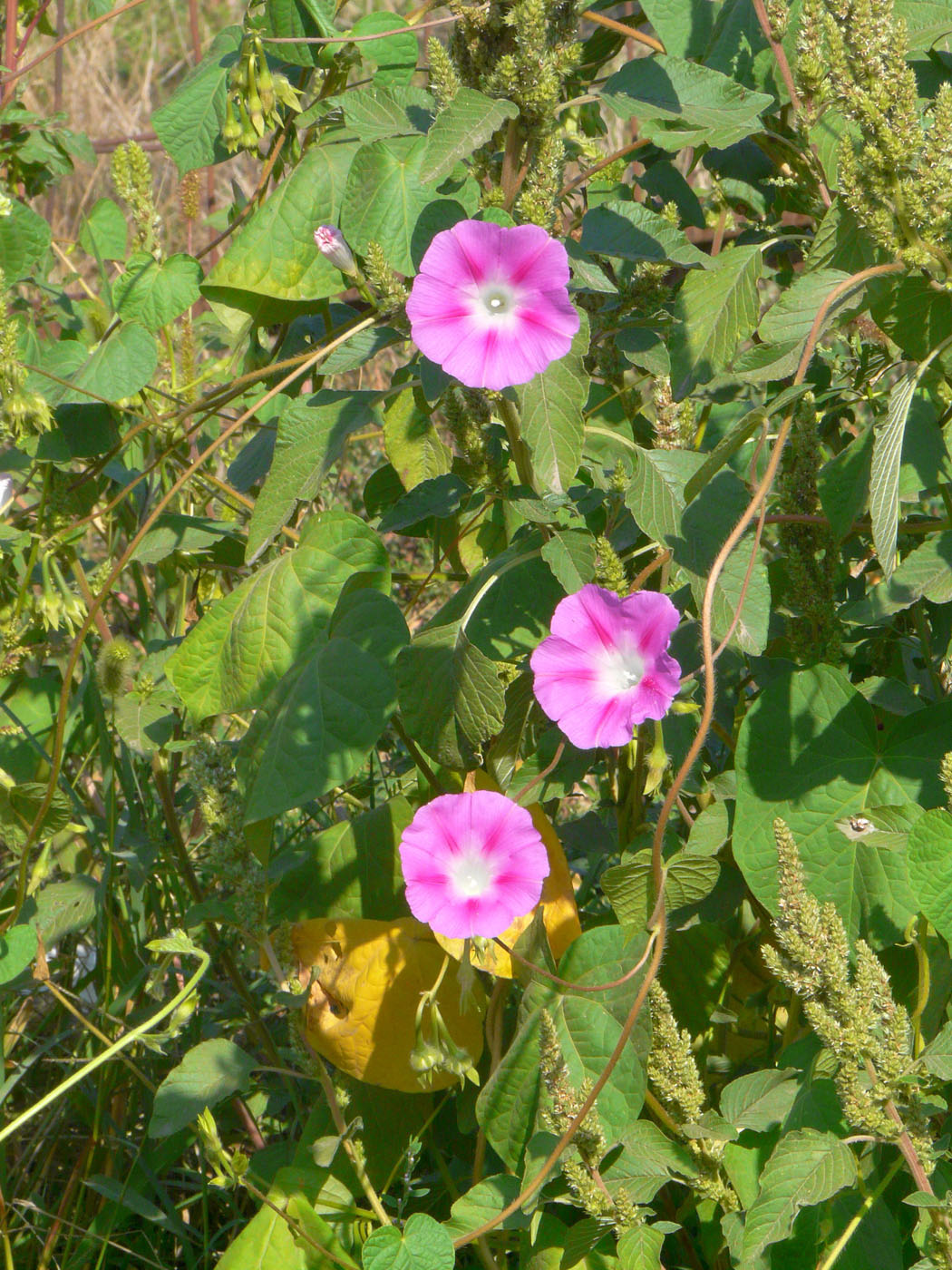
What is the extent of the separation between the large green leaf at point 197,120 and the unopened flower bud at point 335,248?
289 millimetres

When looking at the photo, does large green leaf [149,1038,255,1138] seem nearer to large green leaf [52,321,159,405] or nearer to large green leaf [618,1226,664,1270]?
large green leaf [618,1226,664,1270]

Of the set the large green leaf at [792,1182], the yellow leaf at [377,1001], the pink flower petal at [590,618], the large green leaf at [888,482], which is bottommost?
the yellow leaf at [377,1001]

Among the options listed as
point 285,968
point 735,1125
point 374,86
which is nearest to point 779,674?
point 735,1125

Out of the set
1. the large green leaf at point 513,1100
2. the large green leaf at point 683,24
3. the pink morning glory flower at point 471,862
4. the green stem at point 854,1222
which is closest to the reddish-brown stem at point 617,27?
the large green leaf at point 683,24

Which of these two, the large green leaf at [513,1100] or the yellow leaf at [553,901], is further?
the yellow leaf at [553,901]

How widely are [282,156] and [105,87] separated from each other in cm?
531

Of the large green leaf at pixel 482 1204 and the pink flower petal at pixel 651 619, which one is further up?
the pink flower petal at pixel 651 619

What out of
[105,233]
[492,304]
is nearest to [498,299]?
[492,304]

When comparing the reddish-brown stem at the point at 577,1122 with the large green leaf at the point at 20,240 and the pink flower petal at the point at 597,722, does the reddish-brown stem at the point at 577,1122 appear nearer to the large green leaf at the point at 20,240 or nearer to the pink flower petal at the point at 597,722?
the pink flower petal at the point at 597,722

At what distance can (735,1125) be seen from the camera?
1.08 m

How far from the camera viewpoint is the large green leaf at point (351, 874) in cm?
139

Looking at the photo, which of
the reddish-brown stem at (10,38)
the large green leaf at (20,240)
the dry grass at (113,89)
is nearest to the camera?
the large green leaf at (20,240)

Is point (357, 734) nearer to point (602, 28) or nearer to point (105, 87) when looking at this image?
point (602, 28)

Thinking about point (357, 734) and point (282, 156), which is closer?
point (357, 734)
